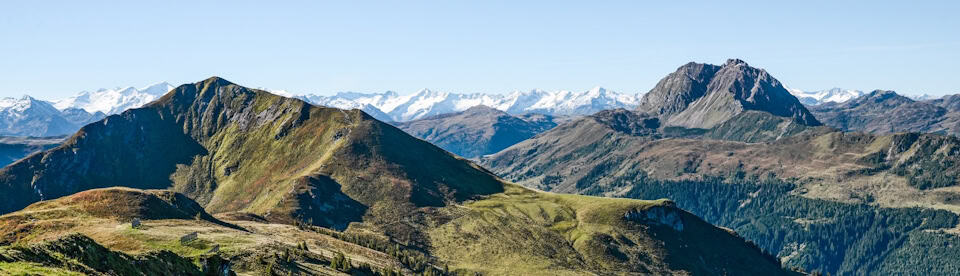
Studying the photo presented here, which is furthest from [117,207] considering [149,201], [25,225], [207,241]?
[207,241]

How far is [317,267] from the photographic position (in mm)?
138250

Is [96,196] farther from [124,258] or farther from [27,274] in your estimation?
[27,274]

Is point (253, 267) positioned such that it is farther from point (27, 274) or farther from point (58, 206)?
point (58, 206)

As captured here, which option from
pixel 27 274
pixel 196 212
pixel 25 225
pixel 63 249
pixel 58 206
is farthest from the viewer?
pixel 196 212

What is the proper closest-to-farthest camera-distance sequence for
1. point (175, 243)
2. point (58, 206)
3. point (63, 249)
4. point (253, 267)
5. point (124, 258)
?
point (63, 249) < point (124, 258) < point (253, 267) < point (175, 243) < point (58, 206)

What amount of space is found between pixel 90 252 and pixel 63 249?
253cm

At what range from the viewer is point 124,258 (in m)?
78.4

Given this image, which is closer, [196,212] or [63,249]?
[63,249]

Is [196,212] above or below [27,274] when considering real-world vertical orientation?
below

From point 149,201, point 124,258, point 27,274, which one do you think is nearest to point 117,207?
point 149,201

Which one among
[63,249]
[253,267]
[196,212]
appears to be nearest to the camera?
[63,249]

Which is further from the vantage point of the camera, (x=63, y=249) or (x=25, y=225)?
(x=25, y=225)

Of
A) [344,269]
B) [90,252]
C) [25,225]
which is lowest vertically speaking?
[344,269]

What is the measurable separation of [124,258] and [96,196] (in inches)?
→ 4265
